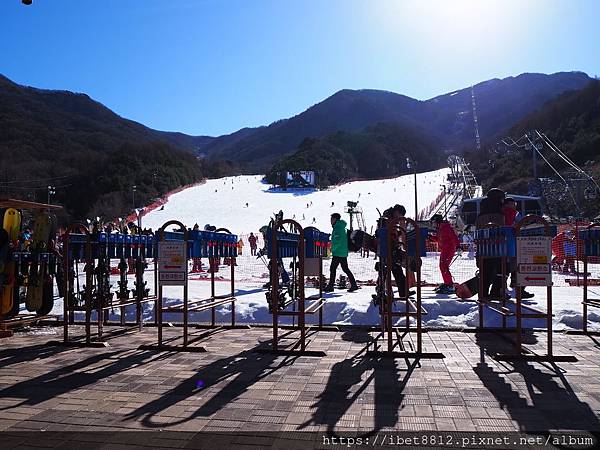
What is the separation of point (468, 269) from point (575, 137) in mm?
74611

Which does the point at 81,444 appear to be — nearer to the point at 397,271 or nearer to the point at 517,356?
the point at 517,356

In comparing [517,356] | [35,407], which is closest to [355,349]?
[517,356]

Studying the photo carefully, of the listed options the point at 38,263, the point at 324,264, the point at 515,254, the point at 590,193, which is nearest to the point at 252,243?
the point at 324,264

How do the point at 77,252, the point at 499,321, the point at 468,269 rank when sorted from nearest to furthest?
the point at 77,252
the point at 499,321
the point at 468,269

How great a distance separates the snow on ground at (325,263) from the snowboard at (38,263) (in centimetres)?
202

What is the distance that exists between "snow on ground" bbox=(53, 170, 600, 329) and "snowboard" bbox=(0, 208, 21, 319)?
2345 mm

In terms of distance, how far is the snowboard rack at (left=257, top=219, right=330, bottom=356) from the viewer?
693 centimetres

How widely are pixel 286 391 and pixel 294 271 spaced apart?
10.0 ft

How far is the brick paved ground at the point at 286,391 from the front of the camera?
13.9ft

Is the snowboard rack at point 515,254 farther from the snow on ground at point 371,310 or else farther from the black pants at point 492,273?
the snow on ground at point 371,310

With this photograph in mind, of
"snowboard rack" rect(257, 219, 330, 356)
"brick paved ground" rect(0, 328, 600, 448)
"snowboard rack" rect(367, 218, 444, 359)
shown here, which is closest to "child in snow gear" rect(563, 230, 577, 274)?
"brick paved ground" rect(0, 328, 600, 448)

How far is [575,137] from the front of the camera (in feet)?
270

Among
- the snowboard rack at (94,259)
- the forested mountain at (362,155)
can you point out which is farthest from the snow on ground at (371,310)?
the forested mountain at (362,155)

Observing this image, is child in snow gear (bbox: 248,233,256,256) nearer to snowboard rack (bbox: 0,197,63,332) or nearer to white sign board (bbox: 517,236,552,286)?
snowboard rack (bbox: 0,197,63,332)
